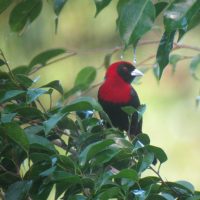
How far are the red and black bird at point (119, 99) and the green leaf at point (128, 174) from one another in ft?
6.05

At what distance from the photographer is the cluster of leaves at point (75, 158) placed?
1.82 m

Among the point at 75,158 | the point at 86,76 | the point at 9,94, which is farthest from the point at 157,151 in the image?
the point at 86,76

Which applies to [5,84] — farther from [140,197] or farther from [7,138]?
[140,197]

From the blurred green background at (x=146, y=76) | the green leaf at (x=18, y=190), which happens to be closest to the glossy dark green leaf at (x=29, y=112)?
the green leaf at (x=18, y=190)

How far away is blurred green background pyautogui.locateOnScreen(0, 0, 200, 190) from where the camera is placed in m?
5.27

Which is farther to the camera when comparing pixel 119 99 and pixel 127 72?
pixel 127 72

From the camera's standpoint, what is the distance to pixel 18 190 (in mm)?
1882

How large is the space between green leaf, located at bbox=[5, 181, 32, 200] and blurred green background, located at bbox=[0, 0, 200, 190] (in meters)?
3.23

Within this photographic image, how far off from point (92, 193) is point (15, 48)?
3.43 metres

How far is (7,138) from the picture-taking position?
1.99 meters

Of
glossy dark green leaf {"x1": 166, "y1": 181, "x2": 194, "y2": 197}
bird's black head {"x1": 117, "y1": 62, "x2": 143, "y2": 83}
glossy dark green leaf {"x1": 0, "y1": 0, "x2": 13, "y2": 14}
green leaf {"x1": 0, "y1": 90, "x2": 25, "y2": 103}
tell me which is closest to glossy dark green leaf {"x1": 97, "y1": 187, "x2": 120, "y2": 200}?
glossy dark green leaf {"x1": 166, "y1": 181, "x2": 194, "y2": 197}

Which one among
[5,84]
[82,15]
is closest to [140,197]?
[5,84]

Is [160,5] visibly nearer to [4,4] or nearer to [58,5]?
[58,5]

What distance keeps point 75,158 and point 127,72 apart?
Result: 2.32 m
